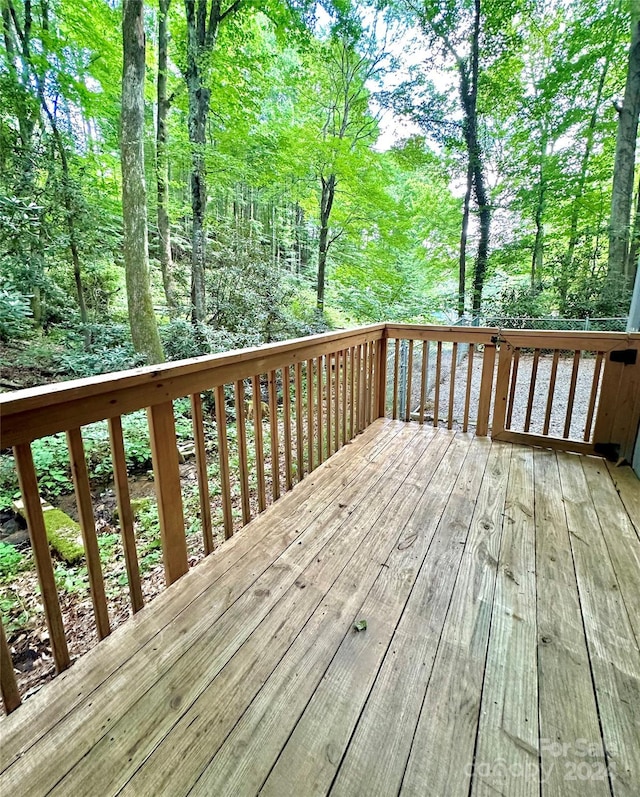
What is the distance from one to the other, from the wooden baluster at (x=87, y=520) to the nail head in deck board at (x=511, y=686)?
47.5 inches

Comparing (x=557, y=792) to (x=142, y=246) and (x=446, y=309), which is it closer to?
(x=142, y=246)

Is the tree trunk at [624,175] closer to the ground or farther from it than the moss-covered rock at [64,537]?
farther from it

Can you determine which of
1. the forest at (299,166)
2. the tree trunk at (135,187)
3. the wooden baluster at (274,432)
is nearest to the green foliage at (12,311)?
the forest at (299,166)

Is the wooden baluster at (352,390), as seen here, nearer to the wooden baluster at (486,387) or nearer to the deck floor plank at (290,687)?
the wooden baluster at (486,387)

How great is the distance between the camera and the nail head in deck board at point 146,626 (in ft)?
3.40

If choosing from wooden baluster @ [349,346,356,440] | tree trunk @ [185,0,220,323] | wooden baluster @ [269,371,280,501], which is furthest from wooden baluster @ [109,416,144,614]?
tree trunk @ [185,0,220,323]

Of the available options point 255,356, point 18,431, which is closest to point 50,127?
point 255,356

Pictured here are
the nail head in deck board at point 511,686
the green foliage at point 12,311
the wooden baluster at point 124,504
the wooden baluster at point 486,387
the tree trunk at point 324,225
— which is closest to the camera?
the nail head in deck board at point 511,686

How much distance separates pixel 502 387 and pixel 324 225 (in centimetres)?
598

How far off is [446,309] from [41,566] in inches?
361

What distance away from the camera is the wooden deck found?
94cm

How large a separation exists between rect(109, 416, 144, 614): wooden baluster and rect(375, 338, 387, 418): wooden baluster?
250cm

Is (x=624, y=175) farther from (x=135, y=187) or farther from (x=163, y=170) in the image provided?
(x=163, y=170)

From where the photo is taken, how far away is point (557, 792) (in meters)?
0.90
